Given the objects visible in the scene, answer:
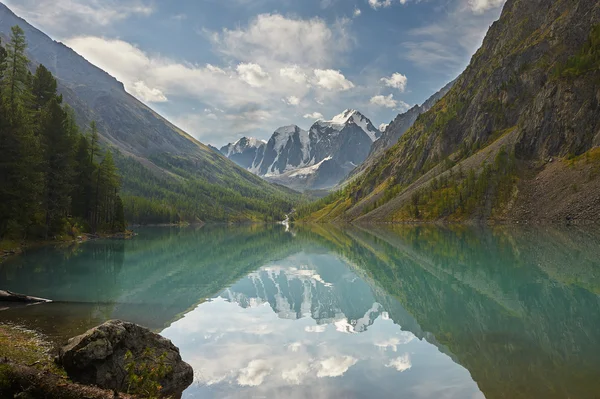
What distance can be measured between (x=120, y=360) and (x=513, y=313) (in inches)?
862

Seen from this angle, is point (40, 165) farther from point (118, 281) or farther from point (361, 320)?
point (361, 320)

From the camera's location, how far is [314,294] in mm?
36656

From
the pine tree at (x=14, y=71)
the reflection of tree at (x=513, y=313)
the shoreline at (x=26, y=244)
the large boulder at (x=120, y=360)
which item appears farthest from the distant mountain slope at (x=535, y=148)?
the pine tree at (x=14, y=71)

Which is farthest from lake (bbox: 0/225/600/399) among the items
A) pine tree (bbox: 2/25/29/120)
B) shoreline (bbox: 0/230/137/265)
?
pine tree (bbox: 2/25/29/120)

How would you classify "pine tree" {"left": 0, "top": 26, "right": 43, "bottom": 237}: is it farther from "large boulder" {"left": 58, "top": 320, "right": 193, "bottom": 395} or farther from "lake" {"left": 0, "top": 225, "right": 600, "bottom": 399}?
"large boulder" {"left": 58, "top": 320, "right": 193, "bottom": 395}

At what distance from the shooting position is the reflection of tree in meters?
14.7

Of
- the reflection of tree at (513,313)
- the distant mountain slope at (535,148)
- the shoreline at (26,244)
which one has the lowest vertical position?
the shoreline at (26,244)

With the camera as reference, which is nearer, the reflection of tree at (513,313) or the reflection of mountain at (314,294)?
the reflection of tree at (513,313)

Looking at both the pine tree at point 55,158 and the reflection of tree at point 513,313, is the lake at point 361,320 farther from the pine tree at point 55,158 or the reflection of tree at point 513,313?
the pine tree at point 55,158

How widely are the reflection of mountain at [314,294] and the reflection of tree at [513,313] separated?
8.42ft

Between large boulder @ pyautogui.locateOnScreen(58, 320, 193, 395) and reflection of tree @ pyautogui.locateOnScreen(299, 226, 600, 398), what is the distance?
37.1ft

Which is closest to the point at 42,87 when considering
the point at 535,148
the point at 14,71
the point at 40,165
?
the point at 14,71

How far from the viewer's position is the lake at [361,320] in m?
15.0

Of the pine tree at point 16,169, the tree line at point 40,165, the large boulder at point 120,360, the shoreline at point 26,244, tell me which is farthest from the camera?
the shoreline at point 26,244
